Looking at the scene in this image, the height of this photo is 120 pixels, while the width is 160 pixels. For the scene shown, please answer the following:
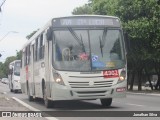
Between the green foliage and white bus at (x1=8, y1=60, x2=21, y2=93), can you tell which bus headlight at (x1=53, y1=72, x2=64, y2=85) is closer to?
the green foliage

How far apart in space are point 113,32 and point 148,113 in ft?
11.7

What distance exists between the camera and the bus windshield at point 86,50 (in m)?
18.2

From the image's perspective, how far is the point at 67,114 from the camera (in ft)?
56.4

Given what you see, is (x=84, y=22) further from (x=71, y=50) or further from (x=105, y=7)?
(x=105, y=7)

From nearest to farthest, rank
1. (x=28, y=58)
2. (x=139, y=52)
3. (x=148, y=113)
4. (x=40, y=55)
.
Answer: (x=148, y=113)
(x=40, y=55)
(x=28, y=58)
(x=139, y=52)

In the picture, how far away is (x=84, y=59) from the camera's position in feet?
59.8

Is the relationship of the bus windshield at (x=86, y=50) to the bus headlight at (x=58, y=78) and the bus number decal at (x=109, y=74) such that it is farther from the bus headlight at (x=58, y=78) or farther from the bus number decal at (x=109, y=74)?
the bus headlight at (x=58, y=78)

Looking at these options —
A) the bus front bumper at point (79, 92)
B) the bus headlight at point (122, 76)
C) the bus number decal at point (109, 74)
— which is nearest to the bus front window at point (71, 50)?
the bus number decal at point (109, 74)

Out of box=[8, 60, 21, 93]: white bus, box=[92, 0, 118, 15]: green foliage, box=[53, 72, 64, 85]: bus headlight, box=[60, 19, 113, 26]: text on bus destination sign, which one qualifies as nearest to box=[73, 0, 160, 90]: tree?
box=[92, 0, 118, 15]: green foliage

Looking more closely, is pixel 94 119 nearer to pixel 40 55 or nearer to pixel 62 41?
pixel 62 41

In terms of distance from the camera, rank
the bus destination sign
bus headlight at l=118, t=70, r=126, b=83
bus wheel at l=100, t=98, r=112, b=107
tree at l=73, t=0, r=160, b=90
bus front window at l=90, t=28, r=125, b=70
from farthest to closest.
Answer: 1. tree at l=73, t=0, r=160, b=90
2. bus wheel at l=100, t=98, r=112, b=107
3. the bus destination sign
4. bus headlight at l=118, t=70, r=126, b=83
5. bus front window at l=90, t=28, r=125, b=70

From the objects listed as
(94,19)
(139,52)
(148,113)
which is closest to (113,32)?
(94,19)

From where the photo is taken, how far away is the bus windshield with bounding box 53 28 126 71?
1819 centimetres

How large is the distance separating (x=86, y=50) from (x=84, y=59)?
0.35 metres
